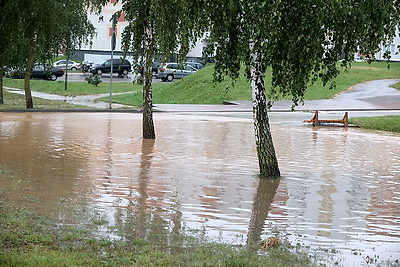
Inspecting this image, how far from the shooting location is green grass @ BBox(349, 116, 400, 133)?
2964 centimetres

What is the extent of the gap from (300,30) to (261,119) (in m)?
2.98

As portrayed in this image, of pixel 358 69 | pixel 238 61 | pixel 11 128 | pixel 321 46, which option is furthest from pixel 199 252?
pixel 358 69

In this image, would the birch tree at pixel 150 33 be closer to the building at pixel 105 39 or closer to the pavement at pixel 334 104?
the pavement at pixel 334 104

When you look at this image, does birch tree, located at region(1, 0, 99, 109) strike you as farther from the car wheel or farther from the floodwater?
the car wheel

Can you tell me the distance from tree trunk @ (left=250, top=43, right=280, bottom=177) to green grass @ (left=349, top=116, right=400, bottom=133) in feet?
47.9

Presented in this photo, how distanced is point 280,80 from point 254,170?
156 inches

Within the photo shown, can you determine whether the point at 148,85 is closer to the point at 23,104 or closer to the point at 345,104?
the point at 23,104

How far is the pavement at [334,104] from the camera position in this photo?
1560 inches

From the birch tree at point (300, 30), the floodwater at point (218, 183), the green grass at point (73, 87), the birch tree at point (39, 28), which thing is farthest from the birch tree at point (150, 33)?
the green grass at point (73, 87)

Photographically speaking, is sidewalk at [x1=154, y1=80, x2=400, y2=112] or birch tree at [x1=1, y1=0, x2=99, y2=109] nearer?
birch tree at [x1=1, y1=0, x2=99, y2=109]

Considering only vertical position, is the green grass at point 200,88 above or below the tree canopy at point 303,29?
below

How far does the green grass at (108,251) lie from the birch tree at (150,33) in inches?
232

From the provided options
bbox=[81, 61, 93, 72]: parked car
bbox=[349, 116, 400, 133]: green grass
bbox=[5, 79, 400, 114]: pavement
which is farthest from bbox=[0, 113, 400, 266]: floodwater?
bbox=[81, 61, 93, 72]: parked car

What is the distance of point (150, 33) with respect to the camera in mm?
22078
